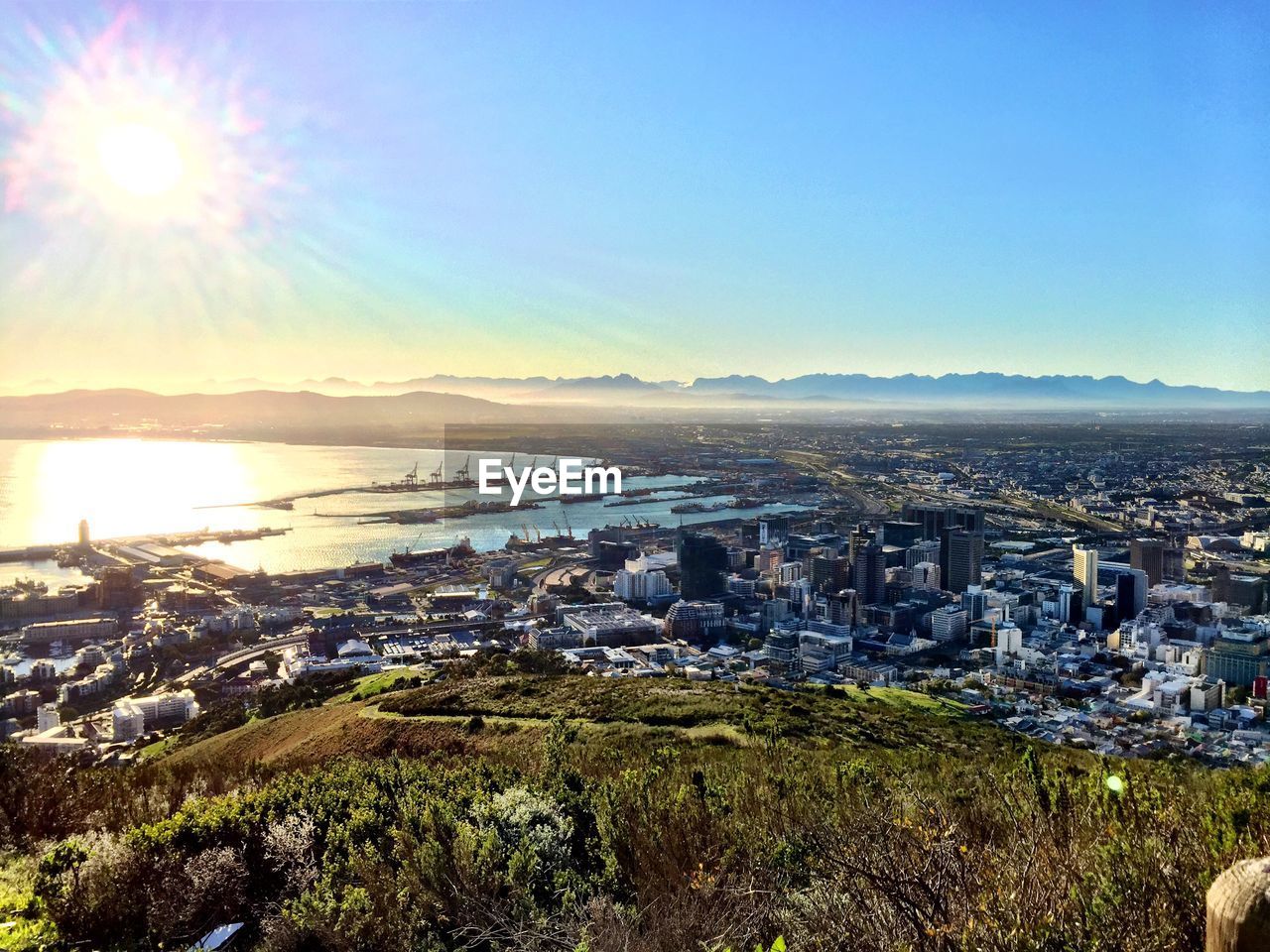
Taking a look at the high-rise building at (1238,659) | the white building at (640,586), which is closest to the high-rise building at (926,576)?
the white building at (640,586)

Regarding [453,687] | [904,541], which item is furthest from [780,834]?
[904,541]

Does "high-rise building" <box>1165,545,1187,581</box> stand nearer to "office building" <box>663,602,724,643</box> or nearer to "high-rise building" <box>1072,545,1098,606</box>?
"high-rise building" <box>1072,545,1098,606</box>

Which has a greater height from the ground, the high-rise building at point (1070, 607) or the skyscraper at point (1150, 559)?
the skyscraper at point (1150, 559)

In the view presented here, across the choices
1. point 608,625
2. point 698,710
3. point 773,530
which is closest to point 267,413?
point 773,530

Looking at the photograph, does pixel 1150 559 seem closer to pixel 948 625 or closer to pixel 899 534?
pixel 948 625

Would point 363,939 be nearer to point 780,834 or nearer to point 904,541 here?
point 780,834

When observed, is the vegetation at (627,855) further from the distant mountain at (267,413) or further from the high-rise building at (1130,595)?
the distant mountain at (267,413)

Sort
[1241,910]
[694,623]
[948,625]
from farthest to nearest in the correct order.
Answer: [694,623] < [948,625] < [1241,910]
